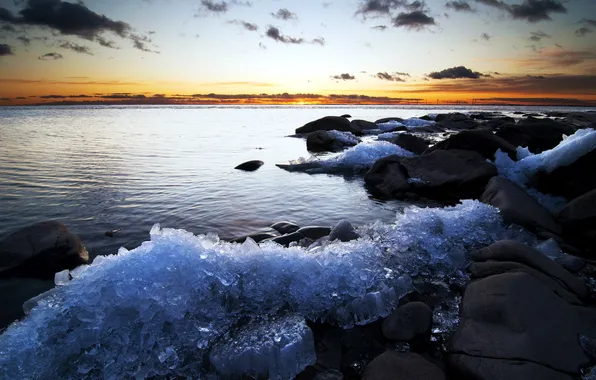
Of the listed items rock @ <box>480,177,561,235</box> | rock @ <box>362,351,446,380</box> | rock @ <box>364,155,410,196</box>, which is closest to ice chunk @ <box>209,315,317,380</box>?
rock @ <box>362,351,446,380</box>

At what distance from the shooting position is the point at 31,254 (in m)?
4.76

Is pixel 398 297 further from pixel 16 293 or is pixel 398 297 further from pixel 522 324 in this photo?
pixel 16 293

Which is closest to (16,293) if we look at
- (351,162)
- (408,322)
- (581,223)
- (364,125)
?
(408,322)

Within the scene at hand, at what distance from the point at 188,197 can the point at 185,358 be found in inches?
261

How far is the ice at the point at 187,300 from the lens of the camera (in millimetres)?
2910

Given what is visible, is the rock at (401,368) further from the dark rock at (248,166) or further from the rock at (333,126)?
the rock at (333,126)

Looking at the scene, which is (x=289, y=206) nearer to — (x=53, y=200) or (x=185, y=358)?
(x=185, y=358)

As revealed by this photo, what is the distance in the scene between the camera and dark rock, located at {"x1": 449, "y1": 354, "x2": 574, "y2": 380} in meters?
2.57

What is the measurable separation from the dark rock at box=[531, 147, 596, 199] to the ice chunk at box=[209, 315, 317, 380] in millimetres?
7425

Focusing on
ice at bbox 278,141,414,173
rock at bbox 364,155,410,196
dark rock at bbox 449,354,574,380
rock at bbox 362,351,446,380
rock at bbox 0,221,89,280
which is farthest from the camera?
ice at bbox 278,141,414,173

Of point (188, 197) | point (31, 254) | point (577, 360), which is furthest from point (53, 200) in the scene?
point (577, 360)

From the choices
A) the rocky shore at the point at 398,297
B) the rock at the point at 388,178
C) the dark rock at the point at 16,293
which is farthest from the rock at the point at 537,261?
the dark rock at the point at 16,293

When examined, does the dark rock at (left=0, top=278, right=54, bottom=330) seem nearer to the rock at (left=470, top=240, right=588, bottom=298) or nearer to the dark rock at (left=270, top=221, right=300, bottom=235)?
the dark rock at (left=270, top=221, right=300, bottom=235)

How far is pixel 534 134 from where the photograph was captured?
14.5 m
